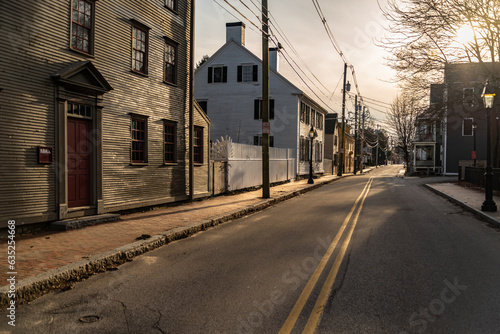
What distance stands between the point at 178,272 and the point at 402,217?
8.03m

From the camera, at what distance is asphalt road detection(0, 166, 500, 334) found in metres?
4.20

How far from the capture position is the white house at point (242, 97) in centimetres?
3291

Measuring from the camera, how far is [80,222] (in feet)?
30.9

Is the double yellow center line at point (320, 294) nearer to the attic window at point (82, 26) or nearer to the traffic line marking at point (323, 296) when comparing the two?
the traffic line marking at point (323, 296)

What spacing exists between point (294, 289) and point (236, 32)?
103 feet

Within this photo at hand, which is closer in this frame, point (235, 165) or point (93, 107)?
point (93, 107)

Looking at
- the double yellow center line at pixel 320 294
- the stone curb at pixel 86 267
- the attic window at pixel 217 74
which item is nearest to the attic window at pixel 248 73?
the attic window at pixel 217 74

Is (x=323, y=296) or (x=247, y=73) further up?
(x=247, y=73)

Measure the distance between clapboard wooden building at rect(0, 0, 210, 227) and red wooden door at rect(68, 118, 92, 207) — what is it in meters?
0.03

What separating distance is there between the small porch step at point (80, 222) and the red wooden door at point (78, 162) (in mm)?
602

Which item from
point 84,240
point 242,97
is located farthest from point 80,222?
point 242,97

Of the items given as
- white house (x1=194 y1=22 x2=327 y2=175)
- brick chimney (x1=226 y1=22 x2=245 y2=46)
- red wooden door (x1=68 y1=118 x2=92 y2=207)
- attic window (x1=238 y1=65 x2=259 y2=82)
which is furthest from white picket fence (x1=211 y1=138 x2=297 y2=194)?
brick chimney (x1=226 y1=22 x2=245 y2=46)

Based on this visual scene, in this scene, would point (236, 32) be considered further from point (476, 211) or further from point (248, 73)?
point (476, 211)

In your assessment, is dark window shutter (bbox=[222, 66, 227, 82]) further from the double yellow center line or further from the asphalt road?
the double yellow center line
